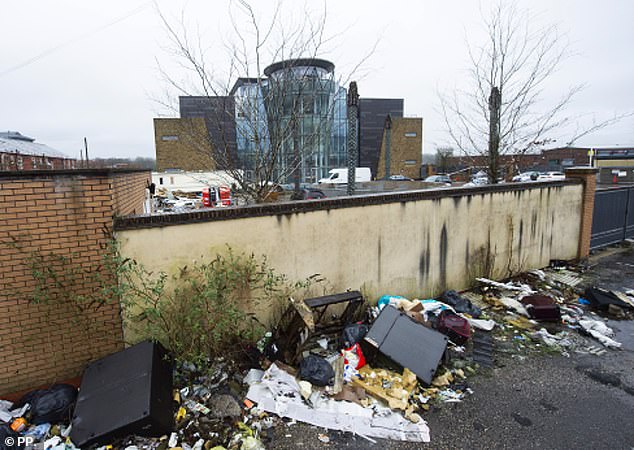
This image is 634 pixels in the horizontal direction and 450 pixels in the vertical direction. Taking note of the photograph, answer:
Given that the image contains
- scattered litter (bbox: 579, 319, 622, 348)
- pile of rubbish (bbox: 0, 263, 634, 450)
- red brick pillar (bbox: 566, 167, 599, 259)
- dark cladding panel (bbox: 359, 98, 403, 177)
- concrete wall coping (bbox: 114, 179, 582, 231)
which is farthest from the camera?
dark cladding panel (bbox: 359, 98, 403, 177)

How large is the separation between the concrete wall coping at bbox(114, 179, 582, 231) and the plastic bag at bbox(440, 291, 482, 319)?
169 cm

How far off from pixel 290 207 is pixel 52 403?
3201mm

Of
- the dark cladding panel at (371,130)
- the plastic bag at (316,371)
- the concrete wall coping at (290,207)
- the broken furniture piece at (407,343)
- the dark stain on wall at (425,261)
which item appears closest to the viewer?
the plastic bag at (316,371)

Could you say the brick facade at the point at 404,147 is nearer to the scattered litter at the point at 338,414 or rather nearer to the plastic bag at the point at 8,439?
the scattered litter at the point at 338,414

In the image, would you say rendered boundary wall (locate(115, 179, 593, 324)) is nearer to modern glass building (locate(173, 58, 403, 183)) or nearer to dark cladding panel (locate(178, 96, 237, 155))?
modern glass building (locate(173, 58, 403, 183))

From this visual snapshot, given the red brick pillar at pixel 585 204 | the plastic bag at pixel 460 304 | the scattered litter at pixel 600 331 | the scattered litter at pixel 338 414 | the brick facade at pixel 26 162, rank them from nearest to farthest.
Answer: the scattered litter at pixel 338 414 → the scattered litter at pixel 600 331 → the plastic bag at pixel 460 304 → the red brick pillar at pixel 585 204 → the brick facade at pixel 26 162

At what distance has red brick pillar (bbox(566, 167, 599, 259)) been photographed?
880cm

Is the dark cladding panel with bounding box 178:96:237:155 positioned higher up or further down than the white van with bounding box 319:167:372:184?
higher up

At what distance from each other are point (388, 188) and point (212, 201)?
14.6 metres

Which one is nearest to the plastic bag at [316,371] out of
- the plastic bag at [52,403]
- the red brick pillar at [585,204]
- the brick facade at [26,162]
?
the plastic bag at [52,403]

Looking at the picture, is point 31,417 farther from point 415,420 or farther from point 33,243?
point 415,420

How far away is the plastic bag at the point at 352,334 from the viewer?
4.43m

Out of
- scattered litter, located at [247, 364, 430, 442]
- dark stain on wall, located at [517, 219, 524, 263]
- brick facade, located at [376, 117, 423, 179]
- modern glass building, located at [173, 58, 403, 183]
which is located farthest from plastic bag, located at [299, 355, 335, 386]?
brick facade, located at [376, 117, 423, 179]

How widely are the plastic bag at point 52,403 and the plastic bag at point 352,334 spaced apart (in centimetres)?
289
